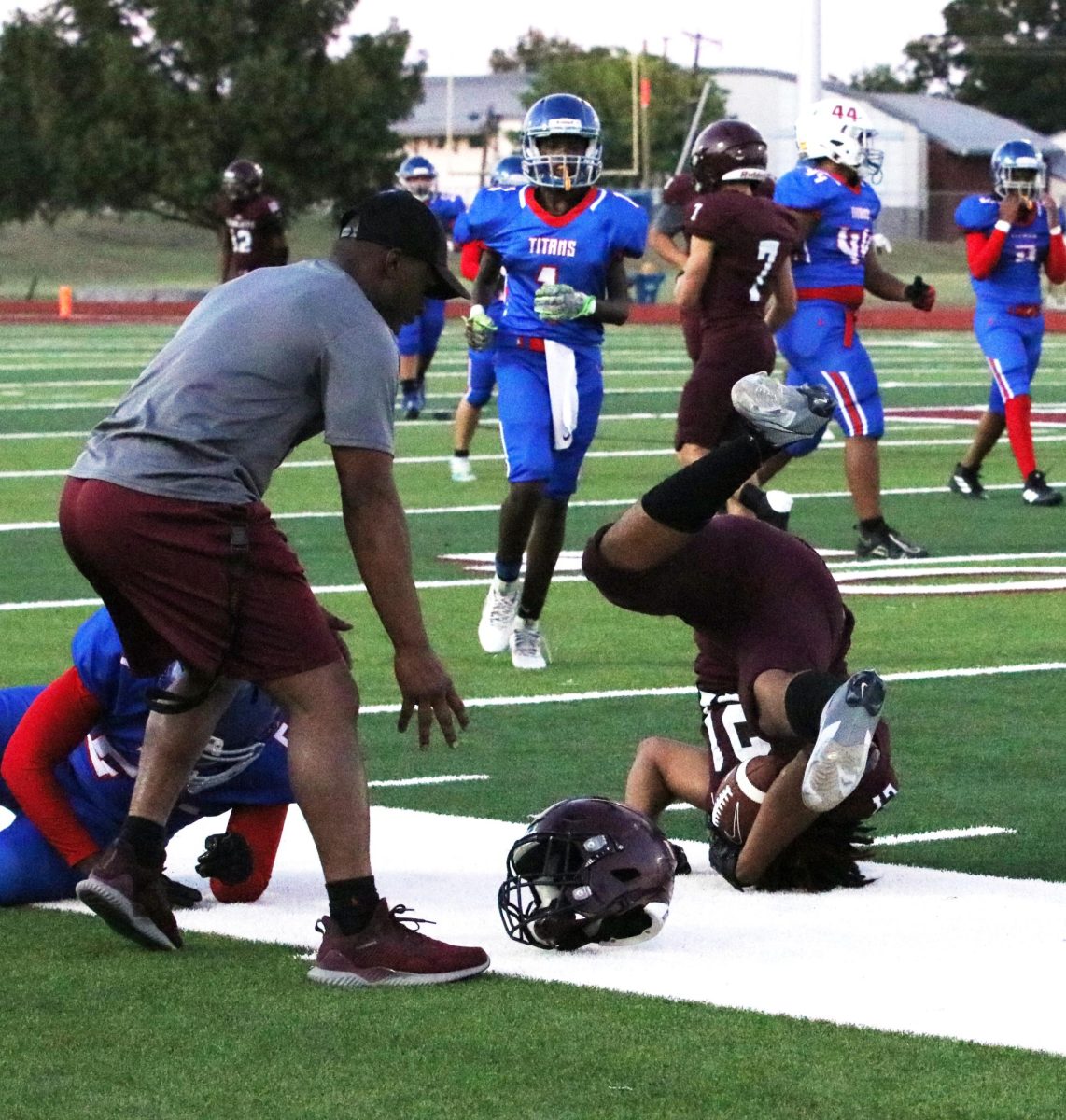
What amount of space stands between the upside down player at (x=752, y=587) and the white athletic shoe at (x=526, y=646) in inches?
121

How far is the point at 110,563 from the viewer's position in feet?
16.0

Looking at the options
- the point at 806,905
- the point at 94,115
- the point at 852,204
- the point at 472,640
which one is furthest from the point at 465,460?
the point at 94,115

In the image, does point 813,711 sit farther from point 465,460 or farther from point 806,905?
point 465,460

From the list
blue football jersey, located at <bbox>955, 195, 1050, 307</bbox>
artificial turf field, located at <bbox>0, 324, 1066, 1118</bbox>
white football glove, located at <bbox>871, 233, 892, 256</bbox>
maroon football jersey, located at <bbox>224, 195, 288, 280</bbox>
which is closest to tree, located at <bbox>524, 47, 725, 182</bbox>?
maroon football jersey, located at <bbox>224, 195, 288, 280</bbox>

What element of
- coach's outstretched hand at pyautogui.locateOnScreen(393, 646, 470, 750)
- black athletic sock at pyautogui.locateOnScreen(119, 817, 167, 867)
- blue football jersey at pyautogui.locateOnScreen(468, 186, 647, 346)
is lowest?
black athletic sock at pyautogui.locateOnScreen(119, 817, 167, 867)

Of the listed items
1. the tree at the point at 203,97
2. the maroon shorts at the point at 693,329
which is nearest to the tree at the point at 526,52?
the tree at the point at 203,97

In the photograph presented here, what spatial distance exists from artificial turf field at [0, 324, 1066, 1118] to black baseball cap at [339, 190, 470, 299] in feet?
4.47

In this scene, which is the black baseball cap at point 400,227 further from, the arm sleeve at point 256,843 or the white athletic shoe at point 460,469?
the white athletic shoe at point 460,469

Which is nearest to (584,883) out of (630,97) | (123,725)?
(123,725)

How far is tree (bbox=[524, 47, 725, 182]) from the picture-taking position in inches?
3177

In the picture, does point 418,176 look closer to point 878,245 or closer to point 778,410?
point 878,245

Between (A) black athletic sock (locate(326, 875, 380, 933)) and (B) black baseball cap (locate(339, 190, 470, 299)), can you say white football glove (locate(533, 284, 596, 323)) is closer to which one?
(B) black baseball cap (locate(339, 190, 470, 299))

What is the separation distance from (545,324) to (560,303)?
0.75ft

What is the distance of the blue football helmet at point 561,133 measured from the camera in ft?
29.5
